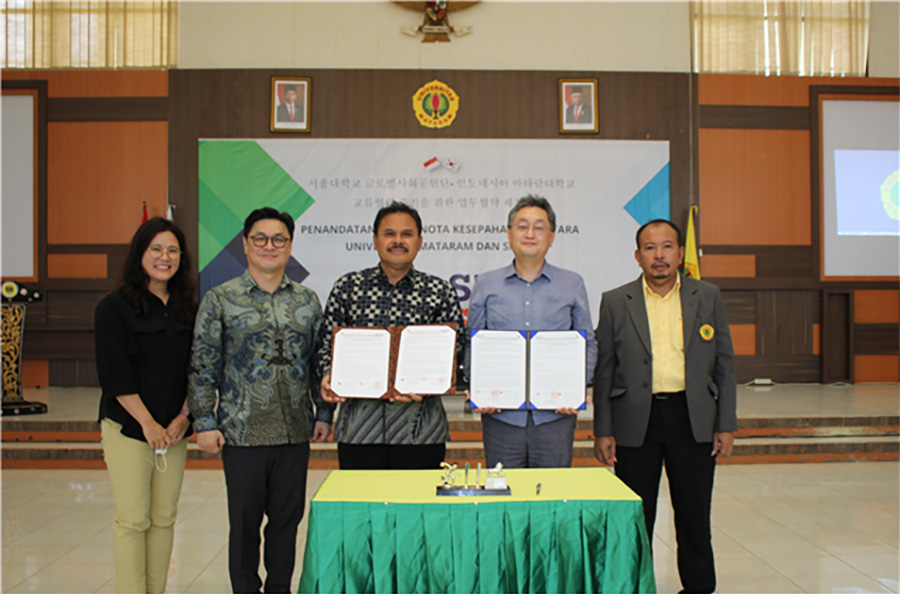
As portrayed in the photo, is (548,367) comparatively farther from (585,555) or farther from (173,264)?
(173,264)

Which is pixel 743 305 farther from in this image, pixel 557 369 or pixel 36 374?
pixel 36 374

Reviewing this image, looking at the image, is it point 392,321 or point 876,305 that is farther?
point 876,305

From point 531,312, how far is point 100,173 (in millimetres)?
6276

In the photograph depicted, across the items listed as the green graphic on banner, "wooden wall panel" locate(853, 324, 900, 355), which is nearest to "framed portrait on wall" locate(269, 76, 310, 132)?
the green graphic on banner

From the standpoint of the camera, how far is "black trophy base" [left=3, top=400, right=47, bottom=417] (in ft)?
16.8

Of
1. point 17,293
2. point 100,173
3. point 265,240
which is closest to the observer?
point 265,240

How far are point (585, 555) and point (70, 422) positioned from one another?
15.3ft

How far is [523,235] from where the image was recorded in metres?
2.13

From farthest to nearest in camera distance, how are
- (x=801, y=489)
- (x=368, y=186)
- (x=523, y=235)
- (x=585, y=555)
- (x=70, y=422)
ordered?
(x=368, y=186) → (x=70, y=422) → (x=801, y=489) → (x=523, y=235) → (x=585, y=555)

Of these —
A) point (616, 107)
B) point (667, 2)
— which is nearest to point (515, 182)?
point (616, 107)

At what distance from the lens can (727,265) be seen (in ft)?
22.9

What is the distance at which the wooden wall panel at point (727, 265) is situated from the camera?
22.9 ft

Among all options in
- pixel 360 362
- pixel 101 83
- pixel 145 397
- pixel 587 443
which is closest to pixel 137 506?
pixel 145 397

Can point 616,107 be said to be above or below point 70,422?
above
